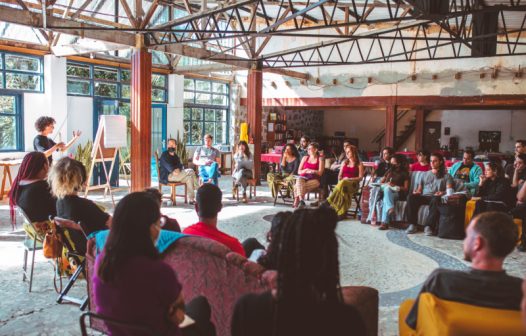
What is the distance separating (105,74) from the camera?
1195 centimetres

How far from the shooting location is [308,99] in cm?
1567

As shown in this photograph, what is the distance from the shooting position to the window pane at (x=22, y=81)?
9820 millimetres

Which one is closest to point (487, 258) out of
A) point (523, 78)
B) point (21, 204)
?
A: point (21, 204)

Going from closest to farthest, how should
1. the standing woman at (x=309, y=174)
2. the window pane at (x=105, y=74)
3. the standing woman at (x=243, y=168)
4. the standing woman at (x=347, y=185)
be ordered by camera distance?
the standing woman at (x=347, y=185) → the standing woman at (x=309, y=174) → the standing woman at (x=243, y=168) → the window pane at (x=105, y=74)

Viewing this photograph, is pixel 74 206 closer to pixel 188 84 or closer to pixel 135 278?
pixel 135 278

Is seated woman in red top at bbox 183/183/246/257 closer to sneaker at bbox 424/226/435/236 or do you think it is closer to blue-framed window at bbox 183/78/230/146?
sneaker at bbox 424/226/435/236

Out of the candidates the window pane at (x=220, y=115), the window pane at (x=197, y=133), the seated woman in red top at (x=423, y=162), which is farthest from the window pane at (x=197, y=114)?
the seated woman in red top at (x=423, y=162)

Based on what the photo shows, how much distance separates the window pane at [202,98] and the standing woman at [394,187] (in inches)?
339

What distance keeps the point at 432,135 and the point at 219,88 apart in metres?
8.19

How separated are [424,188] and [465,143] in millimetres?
11426

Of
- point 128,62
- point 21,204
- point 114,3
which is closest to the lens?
point 21,204

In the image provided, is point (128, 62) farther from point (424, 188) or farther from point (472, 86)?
point (472, 86)

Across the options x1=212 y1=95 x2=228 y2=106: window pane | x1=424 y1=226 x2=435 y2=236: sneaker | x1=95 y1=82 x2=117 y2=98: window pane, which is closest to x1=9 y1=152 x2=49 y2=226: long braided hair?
x1=424 y1=226 x2=435 y2=236: sneaker

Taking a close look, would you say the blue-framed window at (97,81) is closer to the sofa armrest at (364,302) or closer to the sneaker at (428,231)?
the sneaker at (428,231)
